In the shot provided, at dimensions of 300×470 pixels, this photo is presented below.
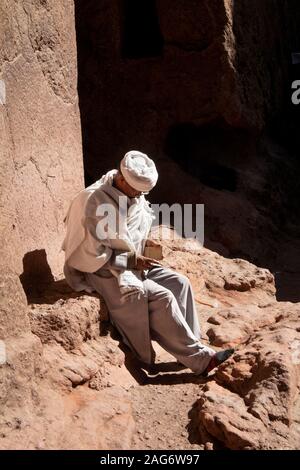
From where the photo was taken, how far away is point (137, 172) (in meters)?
4.25

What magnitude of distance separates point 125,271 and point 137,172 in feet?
2.00

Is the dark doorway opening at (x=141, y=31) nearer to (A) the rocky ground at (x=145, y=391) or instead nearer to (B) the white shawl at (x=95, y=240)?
(B) the white shawl at (x=95, y=240)

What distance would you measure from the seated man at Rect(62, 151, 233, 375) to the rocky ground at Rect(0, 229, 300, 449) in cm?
10

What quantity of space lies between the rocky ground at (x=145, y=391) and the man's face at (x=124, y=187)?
2.25 ft

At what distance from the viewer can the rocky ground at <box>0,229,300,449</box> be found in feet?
11.0

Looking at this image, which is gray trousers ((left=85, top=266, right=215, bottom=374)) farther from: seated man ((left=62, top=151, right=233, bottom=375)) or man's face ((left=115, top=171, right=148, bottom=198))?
man's face ((left=115, top=171, right=148, bottom=198))

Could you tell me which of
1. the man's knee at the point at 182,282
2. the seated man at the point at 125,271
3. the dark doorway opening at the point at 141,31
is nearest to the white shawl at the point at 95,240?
the seated man at the point at 125,271

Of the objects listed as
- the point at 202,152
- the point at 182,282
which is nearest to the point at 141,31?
the point at 202,152

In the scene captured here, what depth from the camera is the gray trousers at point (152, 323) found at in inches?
167

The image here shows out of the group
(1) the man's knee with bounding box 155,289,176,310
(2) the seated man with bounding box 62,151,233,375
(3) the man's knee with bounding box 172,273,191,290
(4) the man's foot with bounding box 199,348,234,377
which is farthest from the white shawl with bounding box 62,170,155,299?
(4) the man's foot with bounding box 199,348,234,377

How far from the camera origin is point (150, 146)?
8242 millimetres

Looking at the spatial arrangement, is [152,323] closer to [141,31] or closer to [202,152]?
[202,152]

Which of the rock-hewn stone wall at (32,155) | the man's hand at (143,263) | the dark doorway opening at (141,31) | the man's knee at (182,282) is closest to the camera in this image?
the rock-hewn stone wall at (32,155)

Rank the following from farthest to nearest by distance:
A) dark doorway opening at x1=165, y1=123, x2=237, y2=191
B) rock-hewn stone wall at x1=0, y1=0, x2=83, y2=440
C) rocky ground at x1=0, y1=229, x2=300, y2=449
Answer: dark doorway opening at x1=165, y1=123, x2=237, y2=191 → rock-hewn stone wall at x1=0, y1=0, x2=83, y2=440 → rocky ground at x1=0, y1=229, x2=300, y2=449
